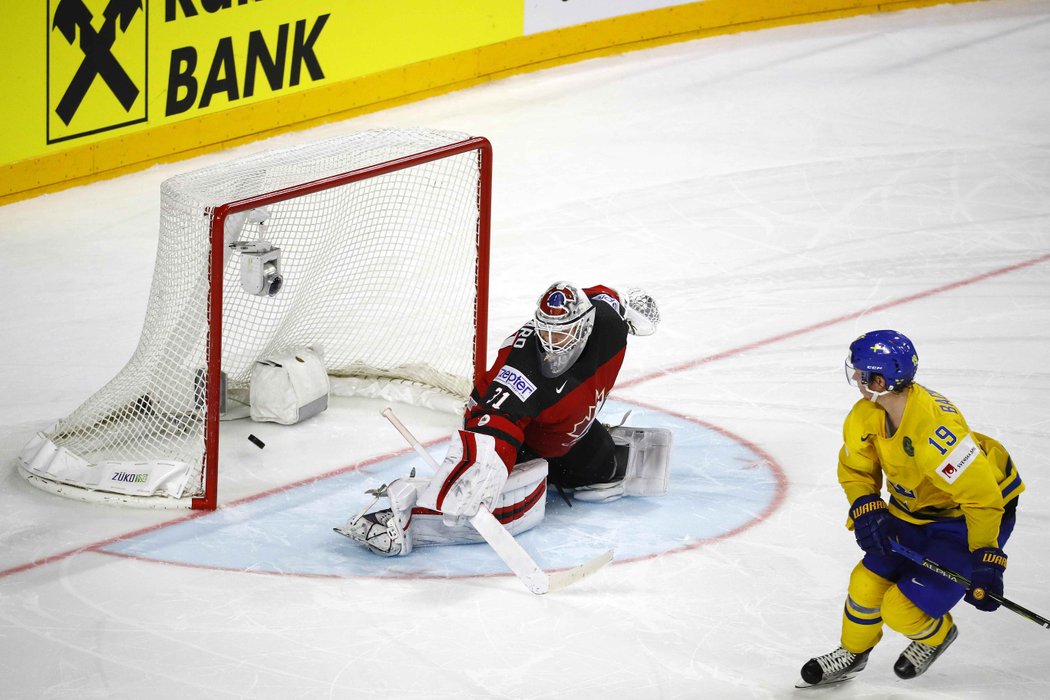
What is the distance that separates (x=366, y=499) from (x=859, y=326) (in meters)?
2.72

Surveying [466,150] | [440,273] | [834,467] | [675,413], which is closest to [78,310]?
[440,273]

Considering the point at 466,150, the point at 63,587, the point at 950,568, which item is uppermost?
the point at 466,150

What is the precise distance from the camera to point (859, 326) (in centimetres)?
686

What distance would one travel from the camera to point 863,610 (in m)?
3.84

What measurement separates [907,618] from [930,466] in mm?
391

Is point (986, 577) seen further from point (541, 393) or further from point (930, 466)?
point (541, 393)

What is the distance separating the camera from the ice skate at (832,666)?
3926 mm

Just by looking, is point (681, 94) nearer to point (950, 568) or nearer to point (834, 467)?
point (834, 467)

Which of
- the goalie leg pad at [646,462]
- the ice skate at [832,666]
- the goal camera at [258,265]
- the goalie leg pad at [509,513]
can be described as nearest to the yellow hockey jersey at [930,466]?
the ice skate at [832,666]

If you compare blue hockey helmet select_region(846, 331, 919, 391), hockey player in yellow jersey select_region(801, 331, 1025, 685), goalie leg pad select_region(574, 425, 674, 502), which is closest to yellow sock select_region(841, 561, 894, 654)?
hockey player in yellow jersey select_region(801, 331, 1025, 685)

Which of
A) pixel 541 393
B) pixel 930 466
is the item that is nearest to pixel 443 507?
pixel 541 393

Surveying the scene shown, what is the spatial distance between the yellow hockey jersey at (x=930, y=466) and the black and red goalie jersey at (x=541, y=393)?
1.11m

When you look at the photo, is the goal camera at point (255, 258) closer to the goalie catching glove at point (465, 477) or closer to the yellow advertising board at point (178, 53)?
the goalie catching glove at point (465, 477)

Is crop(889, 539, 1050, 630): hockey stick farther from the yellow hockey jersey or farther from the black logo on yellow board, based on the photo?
the black logo on yellow board
